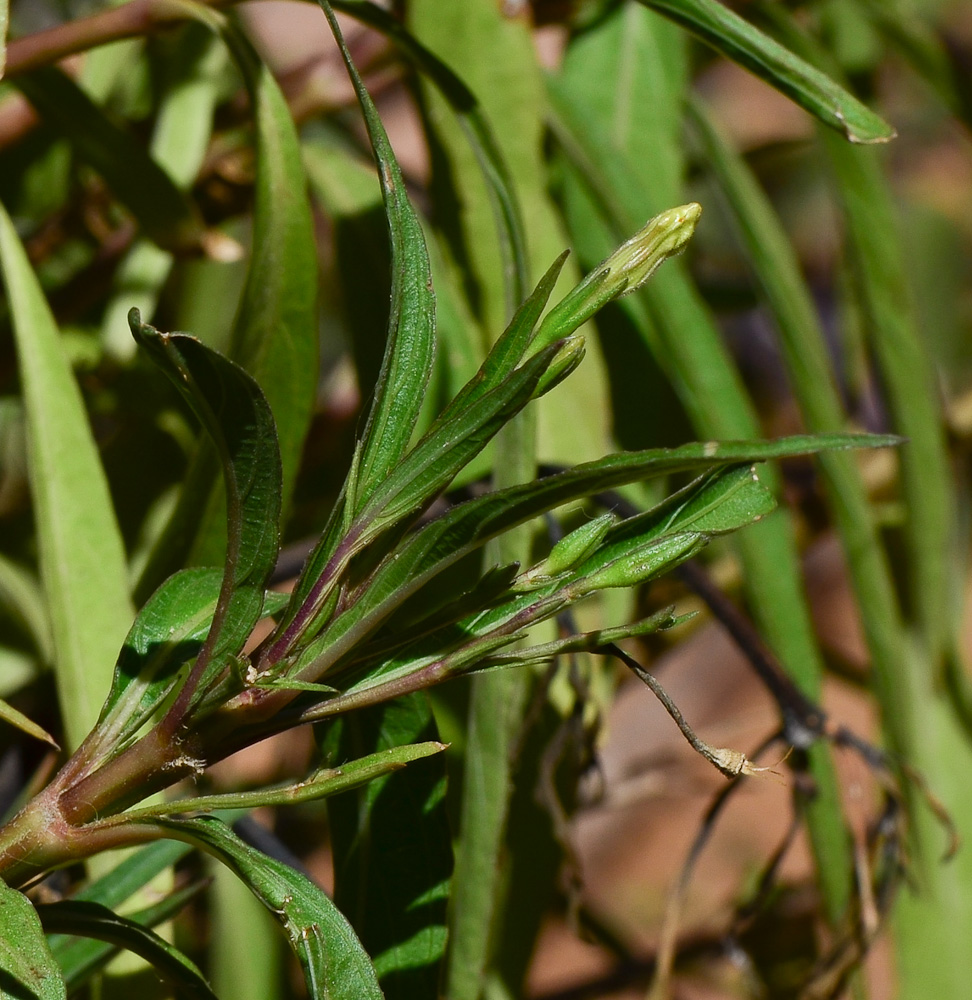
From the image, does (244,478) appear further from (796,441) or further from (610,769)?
(610,769)

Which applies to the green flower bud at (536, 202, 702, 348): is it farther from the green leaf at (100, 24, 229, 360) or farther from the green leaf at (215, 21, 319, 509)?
the green leaf at (100, 24, 229, 360)

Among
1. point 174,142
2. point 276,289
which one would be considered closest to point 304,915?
point 276,289

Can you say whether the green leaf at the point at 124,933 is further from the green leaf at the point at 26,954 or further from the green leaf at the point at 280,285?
the green leaf at the point at 280,285

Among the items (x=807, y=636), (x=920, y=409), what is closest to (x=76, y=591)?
(x=807, y=636)

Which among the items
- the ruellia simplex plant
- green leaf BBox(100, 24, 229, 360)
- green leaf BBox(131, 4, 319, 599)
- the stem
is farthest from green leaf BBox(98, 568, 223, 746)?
green leaf BBox(100, 24, 229, 360)

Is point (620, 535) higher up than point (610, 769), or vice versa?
point (620, 535)

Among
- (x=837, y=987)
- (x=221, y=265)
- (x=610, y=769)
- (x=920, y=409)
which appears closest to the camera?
(x=837, y=987)
